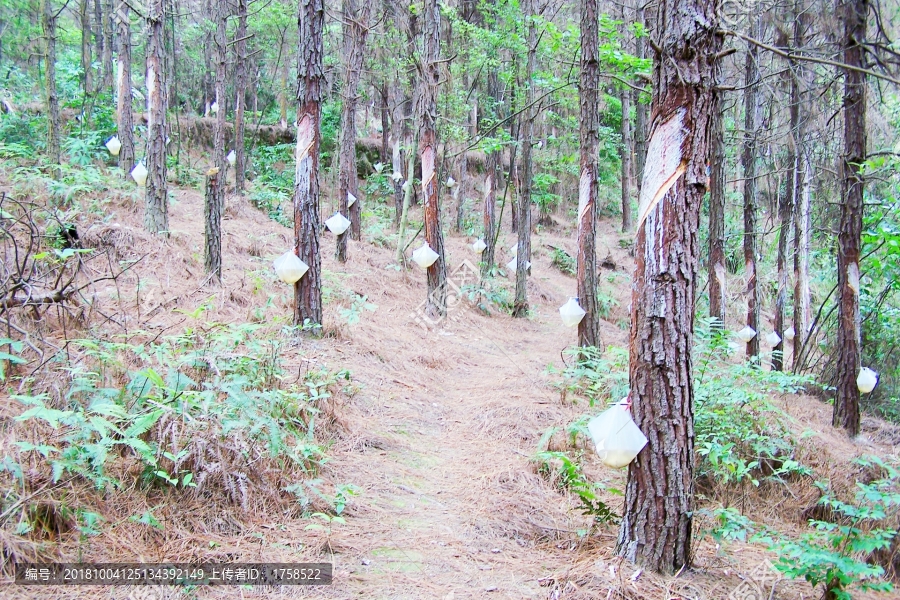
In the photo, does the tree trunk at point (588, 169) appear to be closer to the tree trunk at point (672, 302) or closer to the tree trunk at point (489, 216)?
the tree trunk at point (672, 302)

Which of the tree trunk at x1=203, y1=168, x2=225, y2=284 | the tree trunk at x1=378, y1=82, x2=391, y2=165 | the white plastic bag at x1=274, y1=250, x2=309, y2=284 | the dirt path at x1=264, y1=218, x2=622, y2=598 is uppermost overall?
the tree trunk at x1=378, y1=82, x2=391, y2=165

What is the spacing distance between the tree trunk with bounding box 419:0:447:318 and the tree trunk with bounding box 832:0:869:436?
5397mm

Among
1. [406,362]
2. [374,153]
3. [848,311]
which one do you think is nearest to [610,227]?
[374,153]

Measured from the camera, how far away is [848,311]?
7.23 meters

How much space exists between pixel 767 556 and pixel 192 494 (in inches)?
131

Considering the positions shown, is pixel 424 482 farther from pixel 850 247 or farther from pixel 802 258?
pixel 802 258

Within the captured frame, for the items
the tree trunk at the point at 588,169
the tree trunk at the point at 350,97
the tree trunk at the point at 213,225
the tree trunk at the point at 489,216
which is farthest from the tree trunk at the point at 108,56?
the tree trunk at the point at 588,169

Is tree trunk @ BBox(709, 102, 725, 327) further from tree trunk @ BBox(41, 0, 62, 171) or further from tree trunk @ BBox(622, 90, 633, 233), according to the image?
tree trunk @ BBox(622, 90, 633, 233)

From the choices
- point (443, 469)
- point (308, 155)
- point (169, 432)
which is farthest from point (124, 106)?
point (443, 469)

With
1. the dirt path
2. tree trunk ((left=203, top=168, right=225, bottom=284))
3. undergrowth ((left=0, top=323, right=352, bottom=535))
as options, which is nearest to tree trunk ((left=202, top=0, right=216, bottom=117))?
tree trunk ((left=203, top=168, right=225, bottom=284))

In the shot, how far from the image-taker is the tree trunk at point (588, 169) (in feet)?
22.6

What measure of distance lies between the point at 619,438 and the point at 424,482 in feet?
5.78

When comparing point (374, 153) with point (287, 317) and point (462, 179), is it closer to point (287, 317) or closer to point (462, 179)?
point (462, 179)

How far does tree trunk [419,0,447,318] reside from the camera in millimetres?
8562
